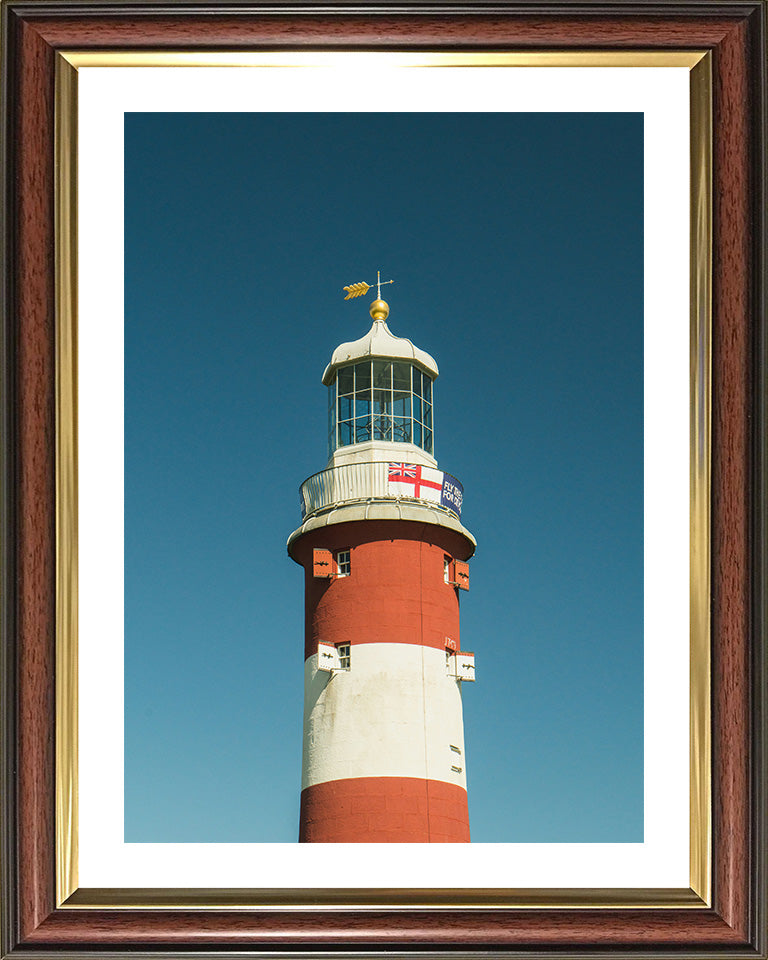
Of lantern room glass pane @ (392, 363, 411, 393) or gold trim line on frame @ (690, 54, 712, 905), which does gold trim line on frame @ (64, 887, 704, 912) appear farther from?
lantern room glass pane @ (392, 363, 411, 393)

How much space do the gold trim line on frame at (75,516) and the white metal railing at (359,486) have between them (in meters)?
14.6

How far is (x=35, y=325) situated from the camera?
300 centimetres

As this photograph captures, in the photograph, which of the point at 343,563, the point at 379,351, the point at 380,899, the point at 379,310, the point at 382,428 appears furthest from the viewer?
the point at 379,310

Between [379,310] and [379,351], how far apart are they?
825mm

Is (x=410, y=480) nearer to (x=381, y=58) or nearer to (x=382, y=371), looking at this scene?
(x=382, y=371)

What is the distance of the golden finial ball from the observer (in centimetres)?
1905

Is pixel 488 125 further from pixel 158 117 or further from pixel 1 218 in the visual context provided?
pixel 1 218

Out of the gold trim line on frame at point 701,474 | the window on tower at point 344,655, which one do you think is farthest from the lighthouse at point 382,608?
the gold trim line on frame at point 701,474

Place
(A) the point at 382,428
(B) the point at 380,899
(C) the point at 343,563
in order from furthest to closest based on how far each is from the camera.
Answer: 1. (A) the point at 382,428
2. (C) the point at 343,563
3. (B) the point at 380,899

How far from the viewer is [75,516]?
299cm

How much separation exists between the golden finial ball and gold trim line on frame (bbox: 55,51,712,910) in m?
16.1

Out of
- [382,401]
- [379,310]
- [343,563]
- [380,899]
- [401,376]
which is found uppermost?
[379,310]

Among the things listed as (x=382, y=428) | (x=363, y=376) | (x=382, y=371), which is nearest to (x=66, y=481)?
(x=382, y=428)

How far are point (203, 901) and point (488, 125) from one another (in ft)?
8.98
